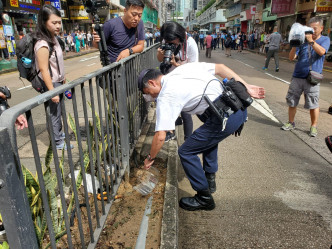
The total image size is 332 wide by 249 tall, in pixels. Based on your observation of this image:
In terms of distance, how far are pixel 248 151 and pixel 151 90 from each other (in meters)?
2.34

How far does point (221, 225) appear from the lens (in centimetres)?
257

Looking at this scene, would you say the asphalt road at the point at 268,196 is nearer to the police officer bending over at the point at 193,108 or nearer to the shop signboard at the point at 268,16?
the police officer bending over at the point at 193,108

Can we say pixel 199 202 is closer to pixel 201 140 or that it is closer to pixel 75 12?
pixel 201 140

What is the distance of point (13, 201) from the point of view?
1.02 meters

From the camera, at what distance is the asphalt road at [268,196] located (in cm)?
240

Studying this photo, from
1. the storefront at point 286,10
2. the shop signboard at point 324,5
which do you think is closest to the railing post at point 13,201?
the shop signboard at point 324,5

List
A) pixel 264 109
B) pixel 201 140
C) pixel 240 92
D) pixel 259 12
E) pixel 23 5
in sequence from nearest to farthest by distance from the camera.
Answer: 1. pixel 240 92
2. pixel 201 140
3. pixel 264 109
4. pixel 23 5
5. pixel 259 12

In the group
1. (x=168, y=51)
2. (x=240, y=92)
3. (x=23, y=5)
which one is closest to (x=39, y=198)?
(x=240, y=92)

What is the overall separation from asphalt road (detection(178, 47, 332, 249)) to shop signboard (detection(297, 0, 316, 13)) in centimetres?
2100

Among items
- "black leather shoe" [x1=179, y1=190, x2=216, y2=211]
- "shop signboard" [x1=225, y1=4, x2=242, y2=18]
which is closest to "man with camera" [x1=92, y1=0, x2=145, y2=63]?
"black leather shoe" [x1=179, y1=190, x2=216, y2=211]

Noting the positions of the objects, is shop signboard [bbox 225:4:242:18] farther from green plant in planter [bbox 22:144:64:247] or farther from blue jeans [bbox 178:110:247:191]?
green plant in planter [bbox 22:144:64:247]

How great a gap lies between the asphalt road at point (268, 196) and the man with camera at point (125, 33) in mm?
1828

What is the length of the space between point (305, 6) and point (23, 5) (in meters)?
22.5

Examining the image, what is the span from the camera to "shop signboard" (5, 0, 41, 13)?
1827 cm
